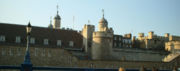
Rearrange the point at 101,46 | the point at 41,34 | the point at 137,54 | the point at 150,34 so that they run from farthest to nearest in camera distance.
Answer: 1. the point at 150,34
2. the point at 137,54
3. the point at 41,34
4. the point at 101,46

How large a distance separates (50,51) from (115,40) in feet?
132

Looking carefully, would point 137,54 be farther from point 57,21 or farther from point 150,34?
point 57,21

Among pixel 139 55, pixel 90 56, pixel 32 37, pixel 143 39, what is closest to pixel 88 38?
pixel 90 56

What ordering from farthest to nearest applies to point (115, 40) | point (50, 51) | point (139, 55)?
point (115, 40), point (139, 55), point (50, 51)

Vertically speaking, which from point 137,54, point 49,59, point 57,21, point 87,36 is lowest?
point 137,54

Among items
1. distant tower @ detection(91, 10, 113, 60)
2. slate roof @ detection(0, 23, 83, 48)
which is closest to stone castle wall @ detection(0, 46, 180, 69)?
distant tower @ detection(91, 10, 113, 60)

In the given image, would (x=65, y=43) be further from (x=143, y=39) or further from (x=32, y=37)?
(x=143, y=39)

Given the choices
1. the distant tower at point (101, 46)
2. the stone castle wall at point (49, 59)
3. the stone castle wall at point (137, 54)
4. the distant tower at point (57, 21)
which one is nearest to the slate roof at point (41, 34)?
the distant tower at point (101, 46)

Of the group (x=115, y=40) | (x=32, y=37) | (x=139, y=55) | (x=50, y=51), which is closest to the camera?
(x=50, y=51)

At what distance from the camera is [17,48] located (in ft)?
121

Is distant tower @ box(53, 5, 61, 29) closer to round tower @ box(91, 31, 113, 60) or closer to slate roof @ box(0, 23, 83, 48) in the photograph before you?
slate roof @ box(0, 23, 83, 48)

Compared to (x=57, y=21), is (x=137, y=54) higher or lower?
lower

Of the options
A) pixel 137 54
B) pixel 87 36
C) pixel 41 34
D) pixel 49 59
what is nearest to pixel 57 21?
pixel 87 36

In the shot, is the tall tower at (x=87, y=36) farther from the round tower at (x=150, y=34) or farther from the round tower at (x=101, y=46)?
the round tower at (x=150, y=34)
